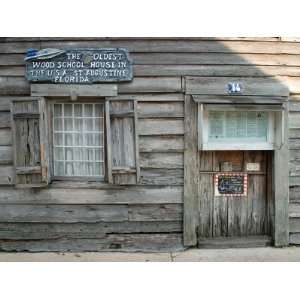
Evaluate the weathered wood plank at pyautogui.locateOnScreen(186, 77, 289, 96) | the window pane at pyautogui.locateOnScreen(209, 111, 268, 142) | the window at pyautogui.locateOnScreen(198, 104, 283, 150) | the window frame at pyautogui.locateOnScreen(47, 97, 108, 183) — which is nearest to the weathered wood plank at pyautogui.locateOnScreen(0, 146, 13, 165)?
the window frame at pyautogui.locateOnScreen(47, 97, 108, 183)

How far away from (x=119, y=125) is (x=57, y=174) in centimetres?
120

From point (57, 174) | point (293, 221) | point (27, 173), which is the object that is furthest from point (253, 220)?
point (27, 173)

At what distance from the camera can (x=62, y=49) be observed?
497cm

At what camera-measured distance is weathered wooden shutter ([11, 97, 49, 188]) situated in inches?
195

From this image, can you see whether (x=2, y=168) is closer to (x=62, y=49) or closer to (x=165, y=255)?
(x=62, y=49)

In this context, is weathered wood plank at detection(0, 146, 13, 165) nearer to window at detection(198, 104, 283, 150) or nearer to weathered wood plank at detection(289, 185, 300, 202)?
window at detection(198, 104, 283, 150)

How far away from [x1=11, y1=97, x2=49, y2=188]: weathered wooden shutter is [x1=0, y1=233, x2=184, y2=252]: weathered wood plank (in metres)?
0.91

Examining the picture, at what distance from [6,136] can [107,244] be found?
213cm

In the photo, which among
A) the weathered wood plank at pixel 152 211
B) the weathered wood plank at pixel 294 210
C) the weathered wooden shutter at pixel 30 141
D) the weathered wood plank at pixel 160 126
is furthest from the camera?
the weathered wood plank at pixel 294 210

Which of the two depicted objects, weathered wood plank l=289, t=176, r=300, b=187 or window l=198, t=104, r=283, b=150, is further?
weathered wood plank l=289, t=176, r=300, b=187

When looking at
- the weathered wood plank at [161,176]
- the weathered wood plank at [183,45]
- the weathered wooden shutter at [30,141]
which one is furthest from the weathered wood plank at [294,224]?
the weathered wooden shutter at [30,141]

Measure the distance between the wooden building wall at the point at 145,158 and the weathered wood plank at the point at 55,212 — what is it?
0.01m

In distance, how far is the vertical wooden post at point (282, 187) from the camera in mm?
5121

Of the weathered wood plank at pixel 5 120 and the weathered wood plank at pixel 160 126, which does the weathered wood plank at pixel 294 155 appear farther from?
the weathered wood plank at pixel 5 120
